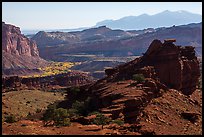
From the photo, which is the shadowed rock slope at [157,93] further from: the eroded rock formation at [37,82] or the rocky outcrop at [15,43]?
the rocky outcrop at [15,43]

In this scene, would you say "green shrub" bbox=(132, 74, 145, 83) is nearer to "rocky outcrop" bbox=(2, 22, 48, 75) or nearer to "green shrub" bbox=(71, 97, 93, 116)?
"green shrub" bbox=(71, 97, 93, 116)

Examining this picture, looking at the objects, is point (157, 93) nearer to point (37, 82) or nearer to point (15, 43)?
point (37, 82)

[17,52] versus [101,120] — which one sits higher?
[101,120]

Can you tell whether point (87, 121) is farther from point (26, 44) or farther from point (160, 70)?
point (26, 44)

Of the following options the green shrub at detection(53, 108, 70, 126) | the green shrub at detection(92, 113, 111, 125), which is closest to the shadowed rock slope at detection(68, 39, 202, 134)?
the green shrub at detection(92, 113, 111, 125)

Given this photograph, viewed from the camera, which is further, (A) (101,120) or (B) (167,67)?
(B) (167,67)

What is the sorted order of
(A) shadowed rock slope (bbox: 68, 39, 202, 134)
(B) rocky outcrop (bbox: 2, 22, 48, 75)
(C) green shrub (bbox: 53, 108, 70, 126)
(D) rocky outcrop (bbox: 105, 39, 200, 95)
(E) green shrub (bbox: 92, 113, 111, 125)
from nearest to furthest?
1. (E) green shrub (bbox: 92, 113, 111, 125)
2. (C) green shrub (bbox: 53, 108, 70, 126)
3. (A) shadowed rock slope (bbox: 68, 39, 202, 134)
4. (D) rocky outcrop (bbox: 105, 39, 200, 95)
5. (B) rocky outcrop (bbox: 2, 22, 48, 75)

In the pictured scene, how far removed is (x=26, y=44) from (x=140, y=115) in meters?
147

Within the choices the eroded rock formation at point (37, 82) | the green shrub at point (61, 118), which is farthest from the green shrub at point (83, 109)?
the eroded rock formation at point (37, 82)

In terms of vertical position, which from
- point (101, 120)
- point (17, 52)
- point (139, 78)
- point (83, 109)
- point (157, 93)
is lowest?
point (17, 52)

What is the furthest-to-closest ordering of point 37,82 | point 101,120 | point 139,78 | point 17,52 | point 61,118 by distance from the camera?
1. point 17,52
2. point 37,82
3. point 139,78
4. point 61,118
5. point 101,120

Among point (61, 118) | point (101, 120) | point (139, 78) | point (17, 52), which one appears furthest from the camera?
point (17, 52)

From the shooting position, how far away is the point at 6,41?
157m

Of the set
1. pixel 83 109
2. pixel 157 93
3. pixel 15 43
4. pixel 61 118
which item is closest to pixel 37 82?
pixel 83 109
